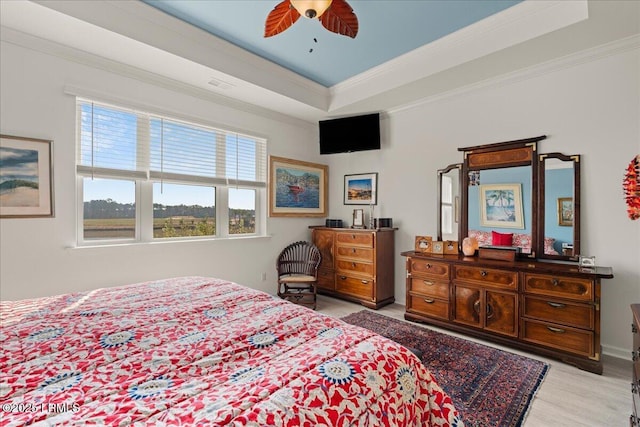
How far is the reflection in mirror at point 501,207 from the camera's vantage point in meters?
3.09

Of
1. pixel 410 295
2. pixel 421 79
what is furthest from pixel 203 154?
pixel 410 295

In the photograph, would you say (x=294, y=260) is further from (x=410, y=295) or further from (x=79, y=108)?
(x=79, y=108)

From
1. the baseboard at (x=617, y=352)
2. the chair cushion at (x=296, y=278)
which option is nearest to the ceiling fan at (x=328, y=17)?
the chair cushion at (x=296, y=278)

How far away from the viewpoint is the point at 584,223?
2.80 m

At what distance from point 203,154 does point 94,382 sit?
3.13 m

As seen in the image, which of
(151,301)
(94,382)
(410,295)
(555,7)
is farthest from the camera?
(410,295)

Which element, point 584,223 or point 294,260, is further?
point 294,260

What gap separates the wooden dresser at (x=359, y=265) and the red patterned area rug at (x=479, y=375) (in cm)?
83

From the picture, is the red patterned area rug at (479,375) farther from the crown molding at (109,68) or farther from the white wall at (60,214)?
the crown molding at (109,68)

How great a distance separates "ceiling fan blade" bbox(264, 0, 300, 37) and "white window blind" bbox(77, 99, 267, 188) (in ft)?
6.12

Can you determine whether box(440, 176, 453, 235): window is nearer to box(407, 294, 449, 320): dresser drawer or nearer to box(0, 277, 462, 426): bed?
box(407, 294, 449, 320): dresser drawer

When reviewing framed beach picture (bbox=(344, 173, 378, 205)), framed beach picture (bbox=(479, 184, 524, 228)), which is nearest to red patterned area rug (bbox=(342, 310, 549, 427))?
framed beach picture (bbox=(479, 184, 524, 228))

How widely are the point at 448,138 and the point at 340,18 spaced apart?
2245 millimetres

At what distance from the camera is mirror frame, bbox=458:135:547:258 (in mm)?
3028
